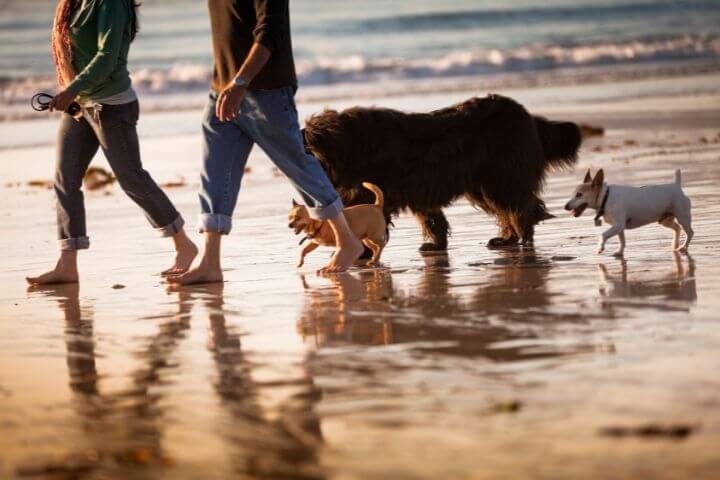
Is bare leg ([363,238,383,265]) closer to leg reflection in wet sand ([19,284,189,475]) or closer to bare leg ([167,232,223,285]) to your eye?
bare leg ([167,232,223,285])

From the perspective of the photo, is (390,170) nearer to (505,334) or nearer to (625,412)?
(505,334)

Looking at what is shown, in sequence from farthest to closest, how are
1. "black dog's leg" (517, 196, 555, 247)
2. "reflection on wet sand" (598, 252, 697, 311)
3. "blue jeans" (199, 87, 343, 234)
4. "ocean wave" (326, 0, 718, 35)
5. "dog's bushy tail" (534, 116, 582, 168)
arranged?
"ocean wave" (326, 0, 718, 35) < "dog's bushy tail" (534, 116, 582, 168) < "black dog's leg" (517, 196, 555, 247) < "blue jeans" (199, 87, 343, 234) < "reflection on wet sand" (598, 252, 697, 311)

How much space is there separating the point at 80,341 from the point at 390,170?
112 inches

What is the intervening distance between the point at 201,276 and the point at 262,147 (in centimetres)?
71

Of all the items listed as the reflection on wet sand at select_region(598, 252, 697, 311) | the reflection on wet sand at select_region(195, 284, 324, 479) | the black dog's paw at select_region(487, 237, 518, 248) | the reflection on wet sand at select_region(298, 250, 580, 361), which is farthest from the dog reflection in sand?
Result: the reflection on wet sand at select_region(195, 284, 324, 479)

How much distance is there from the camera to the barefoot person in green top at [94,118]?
702cm

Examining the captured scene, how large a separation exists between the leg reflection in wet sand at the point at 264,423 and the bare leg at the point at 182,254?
7.32 feet

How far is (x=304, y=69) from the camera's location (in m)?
33.1

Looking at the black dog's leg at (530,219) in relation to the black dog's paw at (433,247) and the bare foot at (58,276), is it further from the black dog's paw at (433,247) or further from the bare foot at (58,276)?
the bare foot at (58,276)

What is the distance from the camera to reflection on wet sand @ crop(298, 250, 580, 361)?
16.5ft

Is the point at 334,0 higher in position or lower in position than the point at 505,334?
higher

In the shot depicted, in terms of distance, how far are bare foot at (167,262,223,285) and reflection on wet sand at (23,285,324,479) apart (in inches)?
53.5

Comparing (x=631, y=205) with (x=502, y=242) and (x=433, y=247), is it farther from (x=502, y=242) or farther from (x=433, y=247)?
(x=433, y=247)

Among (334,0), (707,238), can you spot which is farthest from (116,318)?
(334,0)
